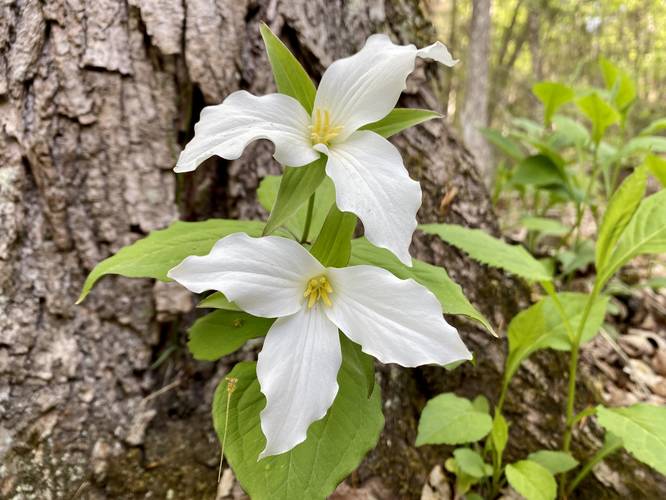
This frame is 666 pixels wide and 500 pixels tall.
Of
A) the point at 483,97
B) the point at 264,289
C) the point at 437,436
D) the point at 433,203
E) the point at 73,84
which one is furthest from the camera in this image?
the point at 483,97

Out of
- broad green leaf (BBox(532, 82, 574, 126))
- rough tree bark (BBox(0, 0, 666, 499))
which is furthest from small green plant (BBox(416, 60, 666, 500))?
broad green leaf (BBox(532, 82, 574, 126))

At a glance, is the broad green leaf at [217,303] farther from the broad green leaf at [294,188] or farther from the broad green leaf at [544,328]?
the broad green leaf at [544,328]

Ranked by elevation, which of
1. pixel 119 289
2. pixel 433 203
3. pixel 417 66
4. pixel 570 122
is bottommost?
pixel 119 289

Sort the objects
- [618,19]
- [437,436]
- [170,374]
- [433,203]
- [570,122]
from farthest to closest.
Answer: [618,19]
[570,122]
[433,203]
[170,374]
[437,436]

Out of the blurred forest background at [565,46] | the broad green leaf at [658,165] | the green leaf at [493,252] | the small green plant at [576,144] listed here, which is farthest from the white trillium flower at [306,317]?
the blurred forest background at [565,46]

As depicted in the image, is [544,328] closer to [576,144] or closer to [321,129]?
[321,129]

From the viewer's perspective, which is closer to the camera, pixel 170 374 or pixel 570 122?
pixel 170 374

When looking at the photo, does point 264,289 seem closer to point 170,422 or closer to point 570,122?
point 170,422

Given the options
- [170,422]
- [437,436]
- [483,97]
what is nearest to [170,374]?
[170,422]
